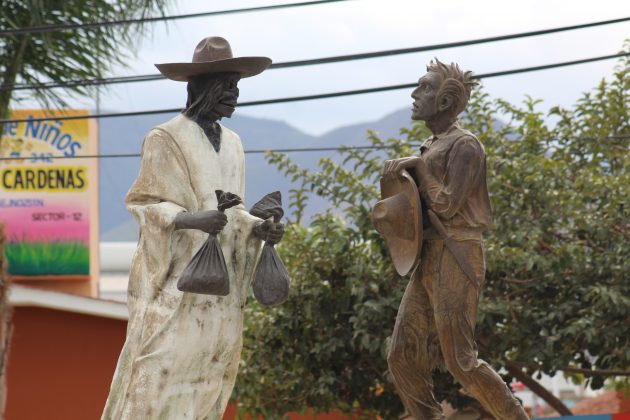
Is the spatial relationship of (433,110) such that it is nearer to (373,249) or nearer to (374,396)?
(373,249)

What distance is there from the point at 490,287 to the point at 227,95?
19.3ft

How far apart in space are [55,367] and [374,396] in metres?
5.25

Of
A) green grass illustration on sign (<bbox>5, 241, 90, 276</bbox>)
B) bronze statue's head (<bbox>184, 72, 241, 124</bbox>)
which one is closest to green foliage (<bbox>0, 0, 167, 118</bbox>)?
bronze statue's head (<bbox>184, 72, 241, 124</bbox>)

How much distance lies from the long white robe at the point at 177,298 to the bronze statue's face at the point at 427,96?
1060mm

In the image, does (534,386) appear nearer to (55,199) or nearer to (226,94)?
(226,94)

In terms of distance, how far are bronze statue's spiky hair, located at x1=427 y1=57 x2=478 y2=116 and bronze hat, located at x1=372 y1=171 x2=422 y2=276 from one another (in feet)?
1.63

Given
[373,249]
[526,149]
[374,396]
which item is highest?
[526,149]

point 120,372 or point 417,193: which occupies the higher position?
point 417,193

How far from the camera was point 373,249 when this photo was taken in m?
13.3

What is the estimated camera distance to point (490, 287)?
13375 millimetres

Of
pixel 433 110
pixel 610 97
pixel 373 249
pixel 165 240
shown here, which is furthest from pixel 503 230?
pixel 165 240

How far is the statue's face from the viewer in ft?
26.2

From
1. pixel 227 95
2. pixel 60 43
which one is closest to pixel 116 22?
pixel 60 43

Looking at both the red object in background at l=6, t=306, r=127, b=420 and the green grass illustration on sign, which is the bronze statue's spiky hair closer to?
the red object in background at l=6, t=306, r=127, b=420
